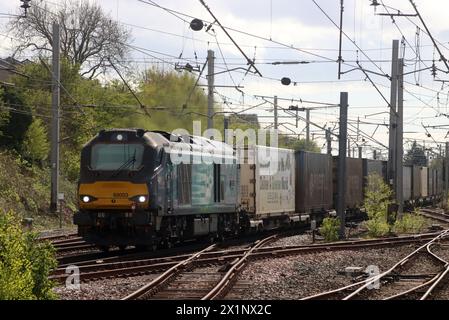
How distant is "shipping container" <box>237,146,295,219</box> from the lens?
2734 centimetres

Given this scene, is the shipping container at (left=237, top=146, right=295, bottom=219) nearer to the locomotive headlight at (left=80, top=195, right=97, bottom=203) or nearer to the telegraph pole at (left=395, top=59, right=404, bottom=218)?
the telegraph pole at (left=395, top=59, right=404, bottom=218)

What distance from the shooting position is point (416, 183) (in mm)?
54688

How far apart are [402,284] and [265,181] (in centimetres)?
1289

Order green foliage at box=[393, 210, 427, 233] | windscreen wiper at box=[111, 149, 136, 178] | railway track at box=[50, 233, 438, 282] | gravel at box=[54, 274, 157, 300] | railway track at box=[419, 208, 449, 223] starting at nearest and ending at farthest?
gravel at box=[54, 274, 157, 300], railway track at box=[50, 233, 438, 282], windscreen wiper at box=[111, 149, 136, 178], green foliage at box=[393, 210, 427, 233], railway track at box=[419, 208, 449, 223]

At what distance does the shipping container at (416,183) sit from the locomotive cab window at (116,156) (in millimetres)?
36333

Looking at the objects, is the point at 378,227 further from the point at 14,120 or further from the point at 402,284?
the point at 14,120

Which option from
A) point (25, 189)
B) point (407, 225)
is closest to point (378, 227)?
point (407, 225)

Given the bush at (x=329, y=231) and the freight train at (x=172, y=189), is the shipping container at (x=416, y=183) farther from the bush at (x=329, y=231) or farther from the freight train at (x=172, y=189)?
the bush at (x=329, y=231)

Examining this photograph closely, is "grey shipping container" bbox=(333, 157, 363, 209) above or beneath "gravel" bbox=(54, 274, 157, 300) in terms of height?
above

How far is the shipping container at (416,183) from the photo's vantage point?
5329 cm

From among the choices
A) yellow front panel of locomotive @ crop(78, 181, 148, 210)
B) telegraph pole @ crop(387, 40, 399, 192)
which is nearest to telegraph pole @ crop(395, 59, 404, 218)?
telegraph pole @ crop(387, 40, 399, 192)

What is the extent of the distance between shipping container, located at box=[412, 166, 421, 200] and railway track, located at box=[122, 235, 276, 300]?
3678 cm
